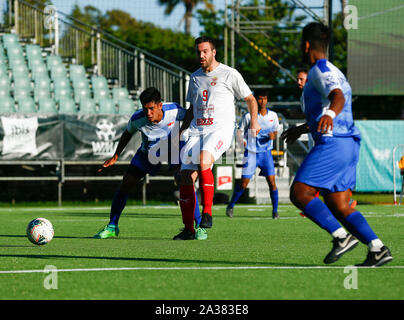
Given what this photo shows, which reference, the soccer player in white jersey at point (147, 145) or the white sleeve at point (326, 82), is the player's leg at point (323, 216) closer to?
the white sleeve at point (326, 82)

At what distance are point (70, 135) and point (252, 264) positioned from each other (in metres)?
13.4

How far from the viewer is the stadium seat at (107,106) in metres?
22.5

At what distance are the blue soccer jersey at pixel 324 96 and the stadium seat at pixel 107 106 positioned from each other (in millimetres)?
16330

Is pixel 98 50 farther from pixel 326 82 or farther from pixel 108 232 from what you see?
pixel 326 82

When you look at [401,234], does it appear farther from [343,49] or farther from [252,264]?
[343,49]

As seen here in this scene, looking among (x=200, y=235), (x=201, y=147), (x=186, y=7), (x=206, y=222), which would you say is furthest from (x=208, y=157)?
(x=186, y=7)

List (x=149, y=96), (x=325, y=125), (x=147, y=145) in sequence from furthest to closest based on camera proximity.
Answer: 1. (x=147, y=145)
2. (x=149, y=96)
3. (x=325, y=125)

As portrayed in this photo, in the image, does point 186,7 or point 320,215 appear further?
point 186,7

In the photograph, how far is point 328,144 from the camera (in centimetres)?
632

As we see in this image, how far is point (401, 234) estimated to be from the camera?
402 inches

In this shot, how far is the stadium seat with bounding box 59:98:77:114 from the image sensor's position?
21.9 m

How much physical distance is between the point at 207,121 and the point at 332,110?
3463mm

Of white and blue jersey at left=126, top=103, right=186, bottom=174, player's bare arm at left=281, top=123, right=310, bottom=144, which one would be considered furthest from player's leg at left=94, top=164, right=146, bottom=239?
player's bare arm at left=281, top=123, right=310, bottom=144

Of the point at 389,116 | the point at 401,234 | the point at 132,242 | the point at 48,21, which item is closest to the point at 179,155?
the point at 132,242
